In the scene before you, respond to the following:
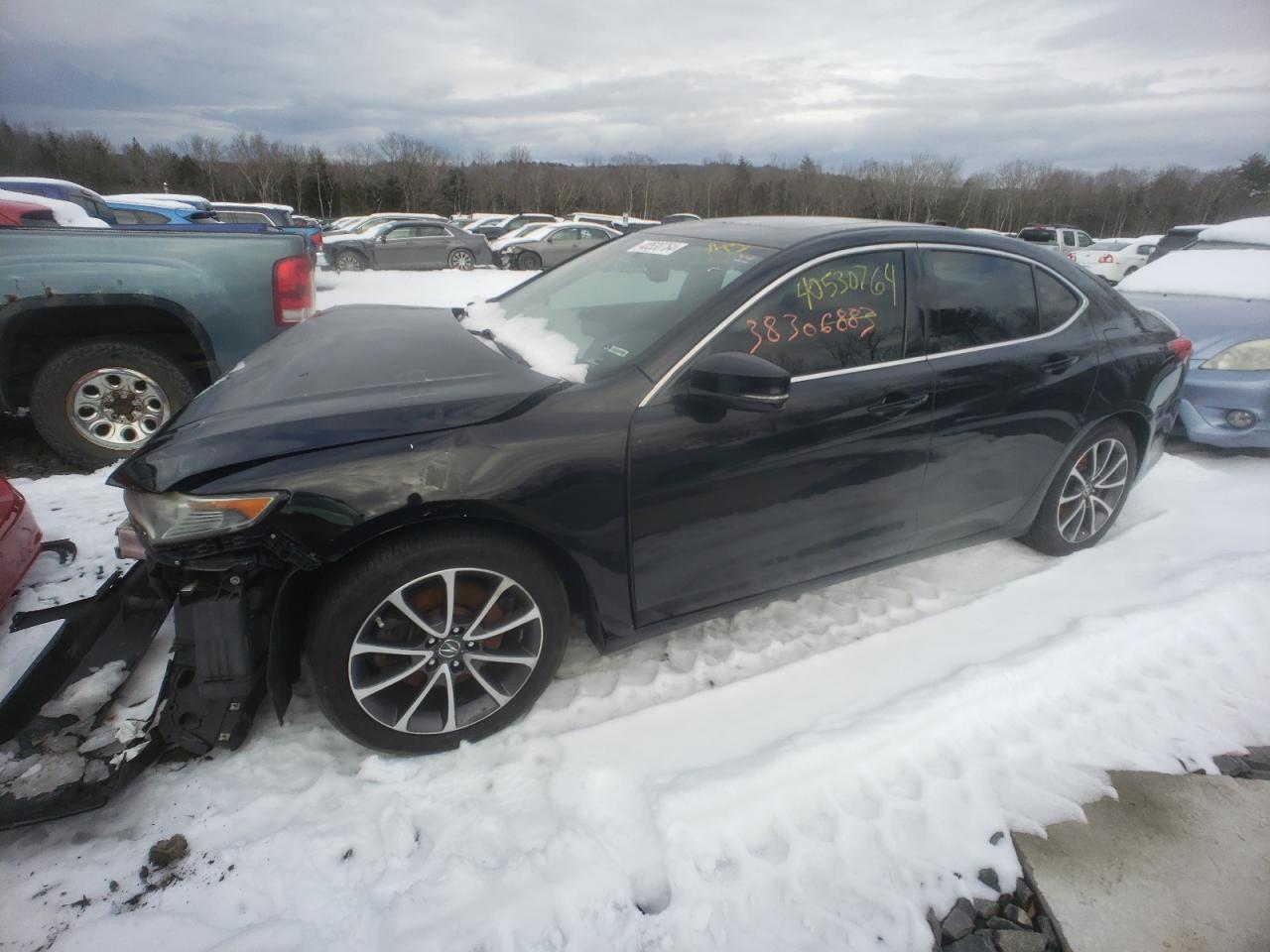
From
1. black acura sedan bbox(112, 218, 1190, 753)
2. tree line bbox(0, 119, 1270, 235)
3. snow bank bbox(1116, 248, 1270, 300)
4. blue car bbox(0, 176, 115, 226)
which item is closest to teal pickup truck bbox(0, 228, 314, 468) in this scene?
black acura sedan bbox(112, 218, 1190, 753)

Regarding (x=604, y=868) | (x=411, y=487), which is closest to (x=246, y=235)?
(x=411, y=487)

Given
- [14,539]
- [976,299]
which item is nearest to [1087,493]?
[976,299]

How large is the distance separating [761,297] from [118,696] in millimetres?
2606

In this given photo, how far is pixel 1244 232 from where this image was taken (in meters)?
7.35

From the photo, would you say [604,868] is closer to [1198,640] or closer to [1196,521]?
[1198,640]

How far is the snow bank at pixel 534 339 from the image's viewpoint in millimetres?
2361

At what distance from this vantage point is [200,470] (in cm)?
181

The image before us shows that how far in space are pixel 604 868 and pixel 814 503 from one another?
4.63 feet

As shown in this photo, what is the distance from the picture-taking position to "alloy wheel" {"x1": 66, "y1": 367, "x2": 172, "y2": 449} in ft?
13.2

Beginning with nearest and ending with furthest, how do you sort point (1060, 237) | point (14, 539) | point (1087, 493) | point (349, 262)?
point (14, 539), point (1087, 493), point (349, 262), point (1060, 237)

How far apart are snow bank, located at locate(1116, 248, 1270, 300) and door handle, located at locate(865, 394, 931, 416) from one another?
17.4ft

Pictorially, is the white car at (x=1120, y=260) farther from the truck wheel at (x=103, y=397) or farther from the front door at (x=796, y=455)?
the truck wheel at (x=103, y=397)

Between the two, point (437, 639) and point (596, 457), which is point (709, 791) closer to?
point (437, 639)

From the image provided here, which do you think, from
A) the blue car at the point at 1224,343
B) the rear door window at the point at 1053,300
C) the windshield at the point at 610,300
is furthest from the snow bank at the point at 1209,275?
the windshield at the point at 610,300
